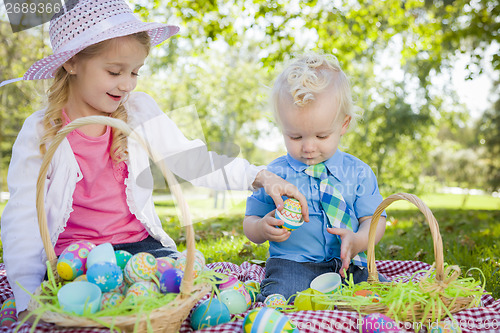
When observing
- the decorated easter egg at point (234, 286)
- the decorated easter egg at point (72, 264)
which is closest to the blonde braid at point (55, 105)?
the decorated easter egg at point (72, 264)

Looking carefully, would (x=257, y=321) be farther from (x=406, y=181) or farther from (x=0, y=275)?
(x=406, y=181)

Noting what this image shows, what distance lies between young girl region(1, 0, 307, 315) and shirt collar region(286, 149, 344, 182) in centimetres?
32

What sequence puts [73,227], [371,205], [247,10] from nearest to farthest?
[73,227] → [371,205] → [247,10]

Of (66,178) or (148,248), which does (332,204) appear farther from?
(66,178)

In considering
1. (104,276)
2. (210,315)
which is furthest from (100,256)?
(210,315)

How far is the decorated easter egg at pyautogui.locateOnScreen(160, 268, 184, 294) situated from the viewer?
1566mm

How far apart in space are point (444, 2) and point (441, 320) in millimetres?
12064

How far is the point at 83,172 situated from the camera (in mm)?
2260

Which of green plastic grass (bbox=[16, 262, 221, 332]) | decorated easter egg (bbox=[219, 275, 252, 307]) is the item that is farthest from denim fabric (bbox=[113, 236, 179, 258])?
green plastic grass (bbox=[16, 262, 221, 332])

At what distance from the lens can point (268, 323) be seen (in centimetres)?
155

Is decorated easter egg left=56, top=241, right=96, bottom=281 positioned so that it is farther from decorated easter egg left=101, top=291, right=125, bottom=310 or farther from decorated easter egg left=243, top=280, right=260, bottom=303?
decorated easter egg left=243, top=280, right=260, bottom=303

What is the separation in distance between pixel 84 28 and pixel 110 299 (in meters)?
1.25

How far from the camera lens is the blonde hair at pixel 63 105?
6.88ft

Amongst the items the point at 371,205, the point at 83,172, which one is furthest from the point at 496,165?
the point at 83,172
